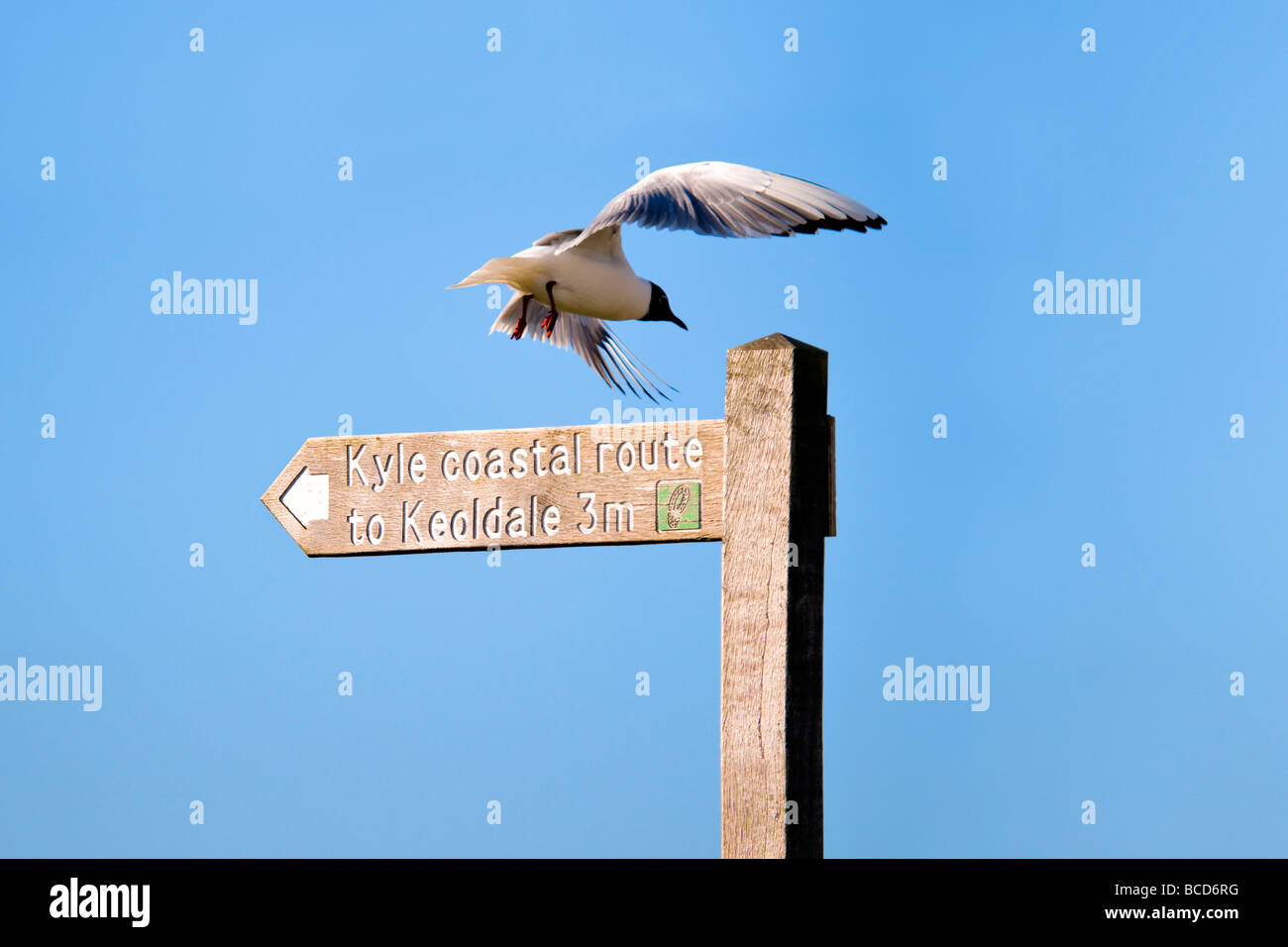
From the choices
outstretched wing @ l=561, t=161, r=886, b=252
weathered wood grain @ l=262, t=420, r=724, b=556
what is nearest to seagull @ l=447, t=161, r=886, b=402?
outstretched wing @ l=561, t=161, r=886, b=252

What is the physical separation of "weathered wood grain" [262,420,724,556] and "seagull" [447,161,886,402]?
64cm

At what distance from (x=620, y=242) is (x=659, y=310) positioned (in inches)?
11.9

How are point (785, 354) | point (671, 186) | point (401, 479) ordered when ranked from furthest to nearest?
1. point (671, 186)
2. point (401, 479)
3. point (785, 354)

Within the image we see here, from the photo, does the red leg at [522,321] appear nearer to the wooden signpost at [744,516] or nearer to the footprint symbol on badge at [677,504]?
the wooden signpost at [744,516]

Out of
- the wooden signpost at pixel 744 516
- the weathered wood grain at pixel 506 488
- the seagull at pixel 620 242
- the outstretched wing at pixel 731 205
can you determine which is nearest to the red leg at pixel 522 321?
the seagull at pixel 620 242

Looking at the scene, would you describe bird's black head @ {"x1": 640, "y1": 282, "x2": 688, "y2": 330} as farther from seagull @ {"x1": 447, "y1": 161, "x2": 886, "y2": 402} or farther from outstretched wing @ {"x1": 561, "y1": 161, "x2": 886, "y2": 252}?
outstretched wing @ {"x1": 561, "y1": 161, "x2": 886, "y2": 252}

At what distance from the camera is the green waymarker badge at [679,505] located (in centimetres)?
316

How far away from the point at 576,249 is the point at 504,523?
1532 millimetres

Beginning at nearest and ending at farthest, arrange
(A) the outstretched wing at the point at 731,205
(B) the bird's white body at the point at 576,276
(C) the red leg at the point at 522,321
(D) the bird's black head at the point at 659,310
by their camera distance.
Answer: (A) the outstretched wing at the point at 731,205 < (B) the bird's white body at the point at 576,276 < (D) the bird's black head at the point at 659,310 < (C) the red leg at the point at 522,321

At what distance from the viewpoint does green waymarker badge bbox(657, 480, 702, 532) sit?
3.16m
